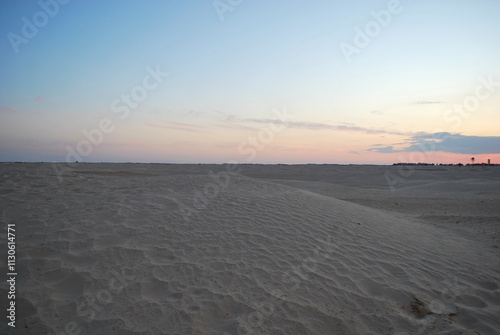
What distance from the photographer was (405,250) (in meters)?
6.47

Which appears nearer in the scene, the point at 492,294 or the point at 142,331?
the point at 142,331

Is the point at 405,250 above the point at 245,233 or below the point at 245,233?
below

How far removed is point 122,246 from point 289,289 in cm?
320

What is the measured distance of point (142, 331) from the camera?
3287 mm

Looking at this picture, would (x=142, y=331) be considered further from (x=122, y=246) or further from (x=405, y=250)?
(x=405, y=250)

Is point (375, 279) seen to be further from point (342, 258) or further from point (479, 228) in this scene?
point (479, 228)

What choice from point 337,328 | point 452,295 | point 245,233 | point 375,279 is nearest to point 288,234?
point 245,233

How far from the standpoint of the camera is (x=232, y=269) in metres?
4.62

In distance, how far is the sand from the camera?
142 inches

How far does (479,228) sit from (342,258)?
25.5 ft

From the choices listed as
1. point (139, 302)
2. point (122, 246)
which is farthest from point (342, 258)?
point (122, 246)

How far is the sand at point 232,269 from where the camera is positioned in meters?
3.60

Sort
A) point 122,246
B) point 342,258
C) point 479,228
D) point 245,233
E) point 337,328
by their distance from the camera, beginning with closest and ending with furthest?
point 337,328 < point 122,246 < point 342,258 < point 245,233 < point 479,228

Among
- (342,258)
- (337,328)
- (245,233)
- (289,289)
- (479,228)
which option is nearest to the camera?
(337,328)
